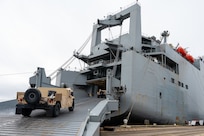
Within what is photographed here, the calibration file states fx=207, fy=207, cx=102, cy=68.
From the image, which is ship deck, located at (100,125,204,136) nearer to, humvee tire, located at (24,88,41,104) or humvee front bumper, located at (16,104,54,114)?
humvee front bumper, located at (16,104,54,114)

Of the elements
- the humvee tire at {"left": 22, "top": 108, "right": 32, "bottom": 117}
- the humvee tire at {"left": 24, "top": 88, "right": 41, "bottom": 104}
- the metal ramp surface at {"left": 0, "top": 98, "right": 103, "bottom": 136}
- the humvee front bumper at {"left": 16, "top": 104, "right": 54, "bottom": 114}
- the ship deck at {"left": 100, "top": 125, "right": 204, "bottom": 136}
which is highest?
the humvee tire at {"left": 24, "top": 88, "right": 41, "bottom": 104}

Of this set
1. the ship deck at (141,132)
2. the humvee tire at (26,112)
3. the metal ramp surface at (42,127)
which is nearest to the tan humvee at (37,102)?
the humvee tire at (26,112)

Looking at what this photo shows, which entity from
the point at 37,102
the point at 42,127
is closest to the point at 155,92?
the point at 37,102

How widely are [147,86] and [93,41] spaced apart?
10.3 meters

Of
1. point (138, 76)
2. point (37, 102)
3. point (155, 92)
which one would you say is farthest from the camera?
point (155, 92)

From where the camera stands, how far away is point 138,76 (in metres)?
14.2

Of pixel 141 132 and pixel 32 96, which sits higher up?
pixel 32 96

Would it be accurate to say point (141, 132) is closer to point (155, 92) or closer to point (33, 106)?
point (33, 106)

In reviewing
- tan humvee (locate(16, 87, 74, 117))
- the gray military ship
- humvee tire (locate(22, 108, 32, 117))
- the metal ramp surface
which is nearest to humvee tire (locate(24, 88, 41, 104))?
tan humvee (locate(16, 87, 74, 117))

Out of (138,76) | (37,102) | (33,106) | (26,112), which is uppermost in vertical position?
(138,76)

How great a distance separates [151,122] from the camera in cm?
1564

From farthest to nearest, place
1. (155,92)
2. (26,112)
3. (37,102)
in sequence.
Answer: (155,92) < (26,112) < (37,102)

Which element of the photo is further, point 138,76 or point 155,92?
A: point 155,92

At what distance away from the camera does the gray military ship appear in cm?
1384
